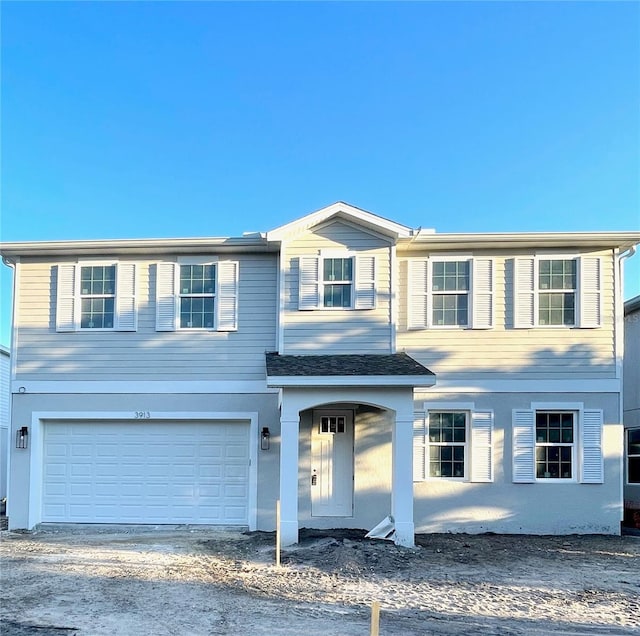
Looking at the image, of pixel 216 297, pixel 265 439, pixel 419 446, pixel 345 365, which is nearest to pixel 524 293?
pixel 419 446

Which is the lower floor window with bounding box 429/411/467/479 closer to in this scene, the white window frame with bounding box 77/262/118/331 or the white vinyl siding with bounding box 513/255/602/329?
the white vinyl siding with bounding box 513/255/602/329

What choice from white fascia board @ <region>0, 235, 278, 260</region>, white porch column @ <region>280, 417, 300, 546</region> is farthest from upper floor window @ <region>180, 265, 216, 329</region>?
white porch column @ <region>280, 417, 300, 546</region>

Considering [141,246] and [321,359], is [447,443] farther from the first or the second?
[141,246]

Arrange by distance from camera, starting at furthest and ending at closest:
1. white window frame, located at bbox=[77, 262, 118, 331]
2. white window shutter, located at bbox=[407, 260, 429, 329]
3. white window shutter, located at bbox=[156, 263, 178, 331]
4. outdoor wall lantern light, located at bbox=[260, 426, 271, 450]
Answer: white window frame, located at bbox=[77, 262, 118, 331]
white window shutter, located at bbox=[156, 263, 178, 331]
white window shutter, located at bbox=[407, 260, 429, 329]
outdoor wall lantern light, located at bbox=[260, 426, 271, 450]

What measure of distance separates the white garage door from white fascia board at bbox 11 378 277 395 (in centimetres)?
66

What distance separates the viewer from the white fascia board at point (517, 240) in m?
10.6

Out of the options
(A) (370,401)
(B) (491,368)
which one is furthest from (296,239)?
(B) (491,368)

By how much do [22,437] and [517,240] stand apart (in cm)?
1024

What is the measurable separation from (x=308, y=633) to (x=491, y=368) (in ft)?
21.7

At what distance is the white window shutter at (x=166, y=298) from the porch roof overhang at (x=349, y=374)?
2385 mm

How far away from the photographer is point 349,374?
9195 mm

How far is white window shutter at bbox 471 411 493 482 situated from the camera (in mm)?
10500

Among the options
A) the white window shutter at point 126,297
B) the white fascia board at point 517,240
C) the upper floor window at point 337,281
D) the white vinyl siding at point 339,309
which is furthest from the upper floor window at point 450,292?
the white window shutter at point 126,297

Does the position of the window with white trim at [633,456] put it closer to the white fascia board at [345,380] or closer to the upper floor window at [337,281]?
the white fascia board at [345,380]
